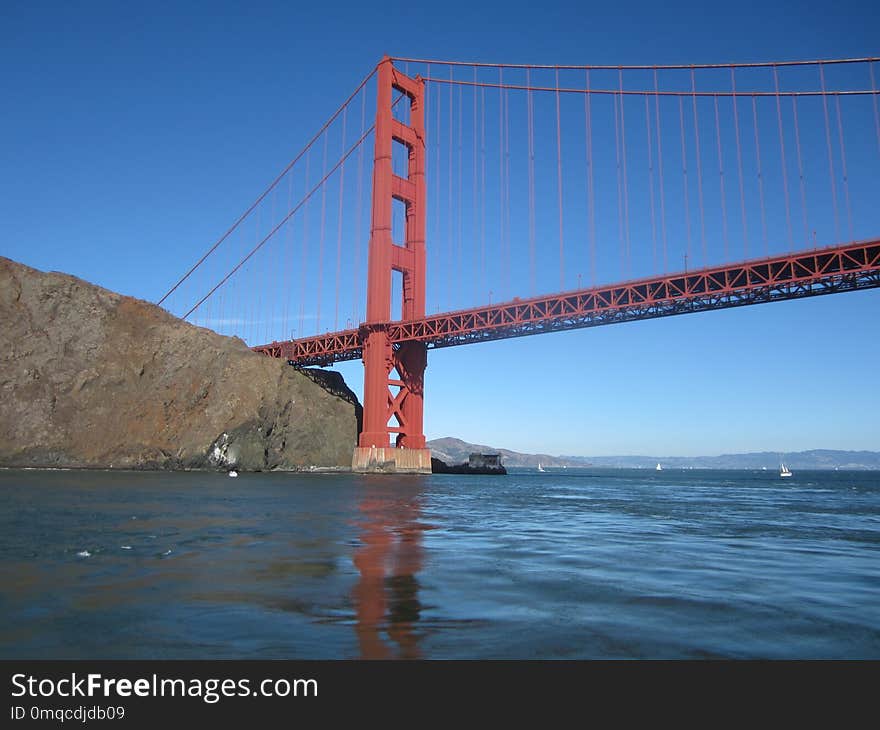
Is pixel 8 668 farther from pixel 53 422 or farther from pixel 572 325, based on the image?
pixel 53 422

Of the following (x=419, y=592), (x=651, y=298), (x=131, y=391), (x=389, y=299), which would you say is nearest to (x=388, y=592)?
(x=419, y=592)

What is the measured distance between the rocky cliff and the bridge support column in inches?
475

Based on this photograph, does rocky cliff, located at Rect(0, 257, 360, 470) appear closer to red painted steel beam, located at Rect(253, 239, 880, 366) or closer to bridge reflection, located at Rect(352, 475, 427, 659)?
red painted steel beam, located at Rect(253, 239, 880, 366)

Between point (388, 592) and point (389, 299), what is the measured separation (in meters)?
57.2

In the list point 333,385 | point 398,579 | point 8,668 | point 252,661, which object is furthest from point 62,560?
point 333,385

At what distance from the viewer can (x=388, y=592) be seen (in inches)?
296

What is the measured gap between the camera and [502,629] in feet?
19.1

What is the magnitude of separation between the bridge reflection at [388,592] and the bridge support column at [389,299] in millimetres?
47111

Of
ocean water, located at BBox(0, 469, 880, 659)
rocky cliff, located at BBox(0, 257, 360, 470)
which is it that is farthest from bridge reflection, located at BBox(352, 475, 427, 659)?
rocky cliff, located at BBox(0, 257, 360, 470)

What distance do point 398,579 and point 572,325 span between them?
5071 cm

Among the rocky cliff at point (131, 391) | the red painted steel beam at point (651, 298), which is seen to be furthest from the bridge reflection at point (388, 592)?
the rocky cliff at point (131, 391)

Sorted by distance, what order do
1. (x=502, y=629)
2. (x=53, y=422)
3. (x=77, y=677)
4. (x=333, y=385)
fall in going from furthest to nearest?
(x=333, y=385) < (x=53, y=422) < (x=502, y=629) < (x=77, y=677)

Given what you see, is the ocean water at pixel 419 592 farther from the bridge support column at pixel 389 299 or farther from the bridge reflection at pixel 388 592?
the bridge support column at pixel 389 299

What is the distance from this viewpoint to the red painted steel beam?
46.2 meters
